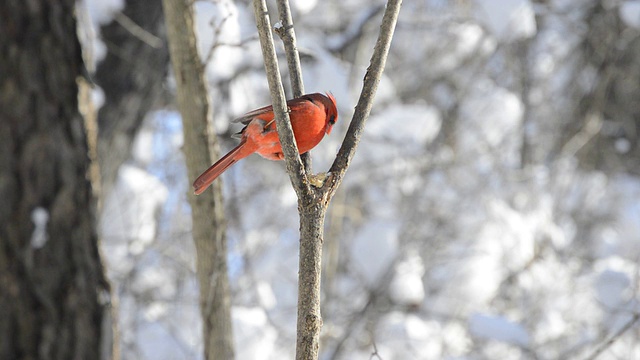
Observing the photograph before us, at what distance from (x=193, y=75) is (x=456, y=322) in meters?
4.62

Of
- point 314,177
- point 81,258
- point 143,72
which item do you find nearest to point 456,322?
point 143,72

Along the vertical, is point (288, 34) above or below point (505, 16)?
below

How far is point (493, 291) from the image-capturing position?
590 centimetres

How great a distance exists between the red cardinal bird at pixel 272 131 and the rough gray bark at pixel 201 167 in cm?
37

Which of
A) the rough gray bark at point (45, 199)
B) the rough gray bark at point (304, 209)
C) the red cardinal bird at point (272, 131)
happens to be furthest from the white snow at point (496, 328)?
the rough gray bark at point (304, 209)

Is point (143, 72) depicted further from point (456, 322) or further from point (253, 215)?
point (456, 322)

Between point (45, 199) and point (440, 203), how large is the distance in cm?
455

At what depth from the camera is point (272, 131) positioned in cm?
134

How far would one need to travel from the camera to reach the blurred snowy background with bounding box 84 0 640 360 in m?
4.66

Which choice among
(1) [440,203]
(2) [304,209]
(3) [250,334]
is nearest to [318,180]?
(2) [304,209]

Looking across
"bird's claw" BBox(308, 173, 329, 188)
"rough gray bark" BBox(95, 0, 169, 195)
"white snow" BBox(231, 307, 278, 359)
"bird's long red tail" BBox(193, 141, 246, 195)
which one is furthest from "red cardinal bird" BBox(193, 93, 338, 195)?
"white snow" BBox(231, 307, 278, 359)

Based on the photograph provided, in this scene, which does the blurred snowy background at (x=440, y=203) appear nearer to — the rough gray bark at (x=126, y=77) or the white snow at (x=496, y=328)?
the white snow at (x=496, y=328)

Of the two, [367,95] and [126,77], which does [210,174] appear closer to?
[367,95]

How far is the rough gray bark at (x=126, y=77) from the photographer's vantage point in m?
3.40
